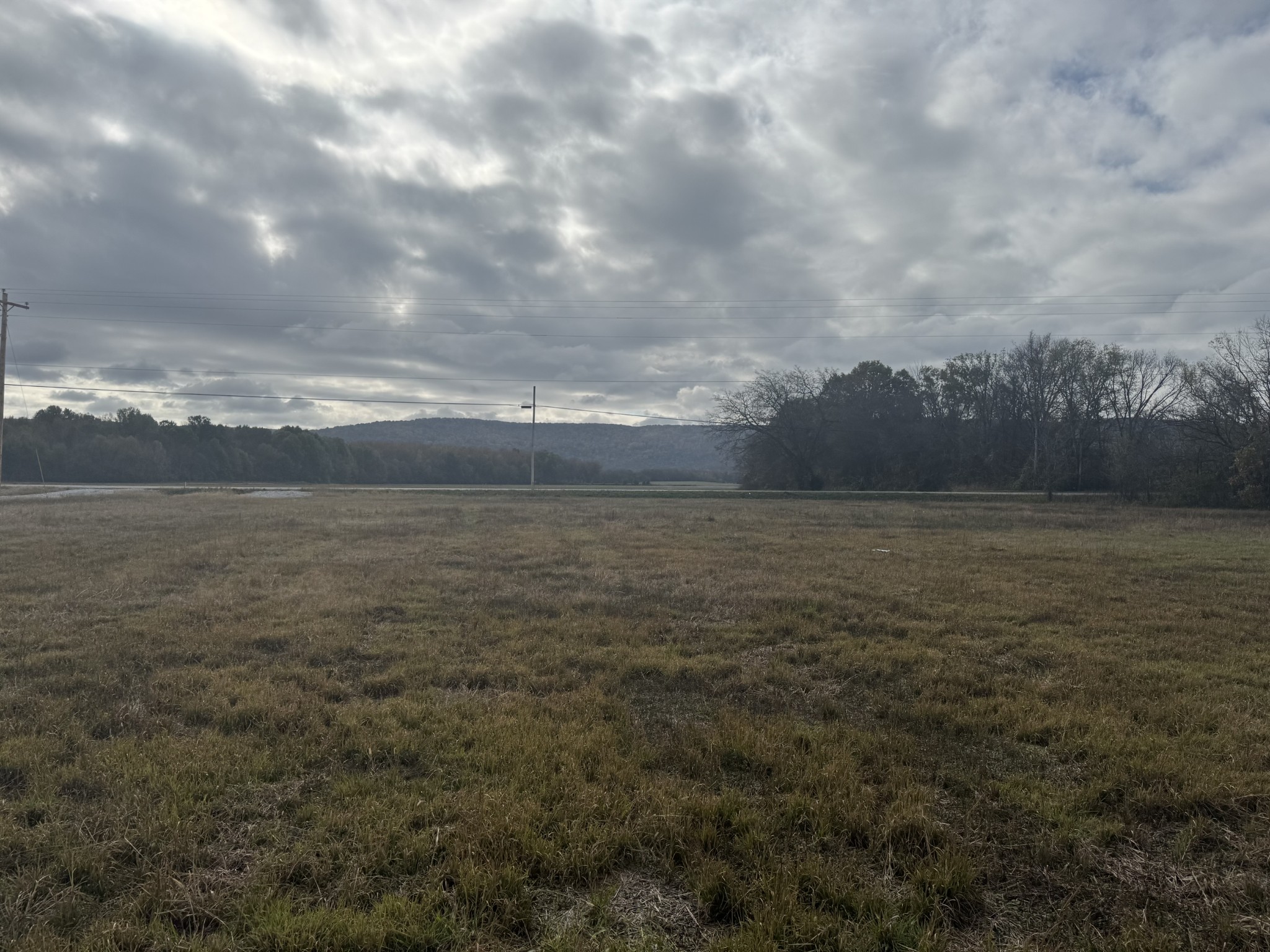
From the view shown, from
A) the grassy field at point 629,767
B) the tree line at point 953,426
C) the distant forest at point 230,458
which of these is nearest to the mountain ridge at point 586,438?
the distant forest at point 230,458

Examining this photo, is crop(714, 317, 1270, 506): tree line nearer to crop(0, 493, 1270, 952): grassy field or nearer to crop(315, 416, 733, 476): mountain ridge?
crop(0, 493, 1270, 952): grassy field

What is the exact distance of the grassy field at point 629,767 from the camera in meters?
3.84

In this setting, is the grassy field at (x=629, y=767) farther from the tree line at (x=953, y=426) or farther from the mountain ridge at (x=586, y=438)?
the mountain ridge at (x=586, y=438)

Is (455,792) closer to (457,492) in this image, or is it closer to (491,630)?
(491,630)

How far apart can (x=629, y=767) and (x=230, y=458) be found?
9408 cm

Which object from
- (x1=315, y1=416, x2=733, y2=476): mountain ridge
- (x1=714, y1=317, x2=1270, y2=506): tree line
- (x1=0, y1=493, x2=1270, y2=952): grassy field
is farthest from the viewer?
(x1=315, y1=416, x2=733, y2=476): mountain ridge

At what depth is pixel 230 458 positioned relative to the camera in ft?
278

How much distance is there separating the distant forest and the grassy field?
250 ft

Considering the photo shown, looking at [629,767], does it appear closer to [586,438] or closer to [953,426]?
[953,426]

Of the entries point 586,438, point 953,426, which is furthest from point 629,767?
point 586,438

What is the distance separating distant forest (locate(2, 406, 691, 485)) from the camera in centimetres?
7331

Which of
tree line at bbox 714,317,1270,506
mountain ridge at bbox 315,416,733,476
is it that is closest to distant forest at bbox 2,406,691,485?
tree line at bbox 714,317,1270,506

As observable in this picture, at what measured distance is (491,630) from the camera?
10.2m

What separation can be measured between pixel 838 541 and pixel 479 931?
19.9m
